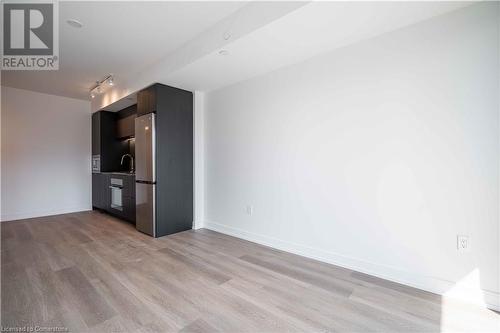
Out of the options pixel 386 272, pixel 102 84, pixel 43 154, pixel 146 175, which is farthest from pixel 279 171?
pixel 43 154

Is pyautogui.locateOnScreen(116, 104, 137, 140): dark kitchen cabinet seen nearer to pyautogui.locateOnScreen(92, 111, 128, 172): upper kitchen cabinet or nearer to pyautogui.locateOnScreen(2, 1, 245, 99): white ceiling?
pyautogui.locateOnScreen(92, 111, 128, 172): upper kitchen cabinet

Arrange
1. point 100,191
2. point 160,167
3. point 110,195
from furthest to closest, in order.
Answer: point 100,191
point 110,195
point 160,167

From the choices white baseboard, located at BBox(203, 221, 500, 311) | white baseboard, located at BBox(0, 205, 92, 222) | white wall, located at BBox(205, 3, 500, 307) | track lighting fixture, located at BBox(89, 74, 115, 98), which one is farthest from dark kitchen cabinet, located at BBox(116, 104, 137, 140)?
white baseboard, located at BBox(203, 221, 500, 311)

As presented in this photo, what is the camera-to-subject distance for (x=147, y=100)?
11.8 feet

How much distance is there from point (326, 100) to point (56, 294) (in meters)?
3.02

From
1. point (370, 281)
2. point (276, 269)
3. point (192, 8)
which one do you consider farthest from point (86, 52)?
point (370, 281)

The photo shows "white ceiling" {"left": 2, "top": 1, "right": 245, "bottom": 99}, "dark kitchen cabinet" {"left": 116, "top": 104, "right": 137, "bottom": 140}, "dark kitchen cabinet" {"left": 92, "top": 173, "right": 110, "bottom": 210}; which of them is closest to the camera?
"white ceiling" {"left": 2, "top": 1, "right": 245, "bottom": 99}

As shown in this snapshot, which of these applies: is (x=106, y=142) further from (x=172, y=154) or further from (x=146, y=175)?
(x=172, y=154)

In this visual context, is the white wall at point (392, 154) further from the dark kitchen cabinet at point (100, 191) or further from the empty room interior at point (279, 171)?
the dark kitchen cabinet at point (100, 191)

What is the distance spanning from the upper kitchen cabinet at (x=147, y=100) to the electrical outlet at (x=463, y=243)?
12.0 ft

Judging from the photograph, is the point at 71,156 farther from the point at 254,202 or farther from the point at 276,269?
the point at 276,269

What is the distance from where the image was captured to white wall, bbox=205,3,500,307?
1.80 meters

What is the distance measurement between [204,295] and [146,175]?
2184 mm

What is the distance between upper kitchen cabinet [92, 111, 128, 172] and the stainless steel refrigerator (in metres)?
1.94
